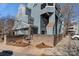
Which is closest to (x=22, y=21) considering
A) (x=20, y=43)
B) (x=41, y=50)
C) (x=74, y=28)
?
(x=20, y=43)

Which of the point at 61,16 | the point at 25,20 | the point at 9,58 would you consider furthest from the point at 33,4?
the point at 9,58

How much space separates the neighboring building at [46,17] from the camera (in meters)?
2.00

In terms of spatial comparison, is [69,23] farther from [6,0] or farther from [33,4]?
[6,0]

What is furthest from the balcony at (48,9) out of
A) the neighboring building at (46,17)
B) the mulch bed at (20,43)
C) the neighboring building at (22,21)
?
the mulch bed at (20,43)

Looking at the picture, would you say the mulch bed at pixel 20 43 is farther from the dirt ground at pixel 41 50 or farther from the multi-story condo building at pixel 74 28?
the multi-story condo building at pixel 74 28

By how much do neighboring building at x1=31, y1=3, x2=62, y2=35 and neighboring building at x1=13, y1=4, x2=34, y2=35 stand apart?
6 centimetres

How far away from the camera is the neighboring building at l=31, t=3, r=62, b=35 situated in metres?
2.00

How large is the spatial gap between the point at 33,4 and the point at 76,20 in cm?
49

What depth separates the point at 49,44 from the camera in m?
2.00

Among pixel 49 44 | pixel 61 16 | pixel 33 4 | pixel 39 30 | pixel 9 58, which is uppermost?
pixel 33 4

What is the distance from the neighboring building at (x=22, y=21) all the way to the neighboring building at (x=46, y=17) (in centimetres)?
6

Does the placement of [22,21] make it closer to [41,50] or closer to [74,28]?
[41,50]

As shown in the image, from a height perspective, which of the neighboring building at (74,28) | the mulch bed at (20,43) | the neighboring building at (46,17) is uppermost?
the neighboring building at (46,17)

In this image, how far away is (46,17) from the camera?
200 centimetres
